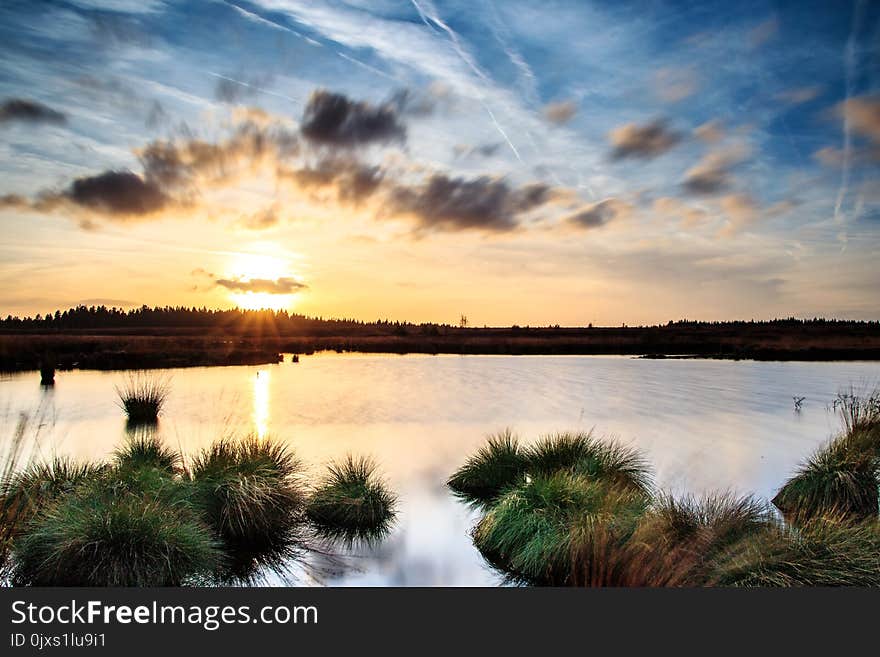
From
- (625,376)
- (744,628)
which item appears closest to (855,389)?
(625,376)

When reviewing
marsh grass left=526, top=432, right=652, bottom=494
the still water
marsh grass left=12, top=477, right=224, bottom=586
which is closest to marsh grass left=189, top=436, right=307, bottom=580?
marsh grass left=12, top=477, right=224, bottom=586

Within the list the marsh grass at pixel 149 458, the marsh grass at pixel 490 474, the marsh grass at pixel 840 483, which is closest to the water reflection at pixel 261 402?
the marsh grass at pixel 149 458

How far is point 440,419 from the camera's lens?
84.6ft

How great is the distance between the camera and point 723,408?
2786 cm

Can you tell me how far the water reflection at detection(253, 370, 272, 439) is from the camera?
2181 centimetres

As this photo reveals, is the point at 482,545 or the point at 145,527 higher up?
the point at 145,527

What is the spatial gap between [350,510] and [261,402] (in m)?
19.6

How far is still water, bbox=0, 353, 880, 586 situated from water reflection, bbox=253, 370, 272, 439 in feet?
0.23

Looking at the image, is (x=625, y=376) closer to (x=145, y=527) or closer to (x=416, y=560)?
(x=416, y=560)

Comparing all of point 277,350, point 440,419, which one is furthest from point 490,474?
point 277,350

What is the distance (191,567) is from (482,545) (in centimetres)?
401

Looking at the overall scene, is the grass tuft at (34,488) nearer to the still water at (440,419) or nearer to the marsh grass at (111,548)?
the marsh grass at (111,548)

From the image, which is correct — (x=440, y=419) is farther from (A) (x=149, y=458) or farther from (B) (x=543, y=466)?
(A) (x=149, y=458)

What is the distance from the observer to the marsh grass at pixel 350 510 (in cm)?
968
